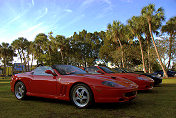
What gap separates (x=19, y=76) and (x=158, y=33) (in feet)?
92.0

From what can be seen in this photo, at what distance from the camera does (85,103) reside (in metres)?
4.19

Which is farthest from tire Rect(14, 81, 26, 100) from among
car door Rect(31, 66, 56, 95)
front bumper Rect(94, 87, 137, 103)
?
front bumper Rect(94, 87, 137, 103)

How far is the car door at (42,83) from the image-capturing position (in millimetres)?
4754

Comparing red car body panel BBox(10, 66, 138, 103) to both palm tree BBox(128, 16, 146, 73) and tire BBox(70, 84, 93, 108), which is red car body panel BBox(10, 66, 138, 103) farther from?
palm tree BBox(128, 16, 146, 73)

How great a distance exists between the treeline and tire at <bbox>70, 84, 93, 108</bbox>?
75.8ft

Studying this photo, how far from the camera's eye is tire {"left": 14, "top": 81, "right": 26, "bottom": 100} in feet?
18.2

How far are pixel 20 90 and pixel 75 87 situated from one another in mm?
2443

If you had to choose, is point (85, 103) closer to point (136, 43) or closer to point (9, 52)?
point (136, 43)

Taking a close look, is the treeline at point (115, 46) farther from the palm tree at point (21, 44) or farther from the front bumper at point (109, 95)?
the front bumper at point (109, 95)

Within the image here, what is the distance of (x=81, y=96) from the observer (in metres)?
4.22

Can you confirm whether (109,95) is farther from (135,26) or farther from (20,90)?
(135,26)

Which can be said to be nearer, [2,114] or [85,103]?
[2,114]

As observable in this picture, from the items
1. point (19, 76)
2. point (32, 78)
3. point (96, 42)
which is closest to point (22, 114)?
point (32, 78)

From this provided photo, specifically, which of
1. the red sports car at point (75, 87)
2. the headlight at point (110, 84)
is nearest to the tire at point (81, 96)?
the red sports car at point (75, 87)
